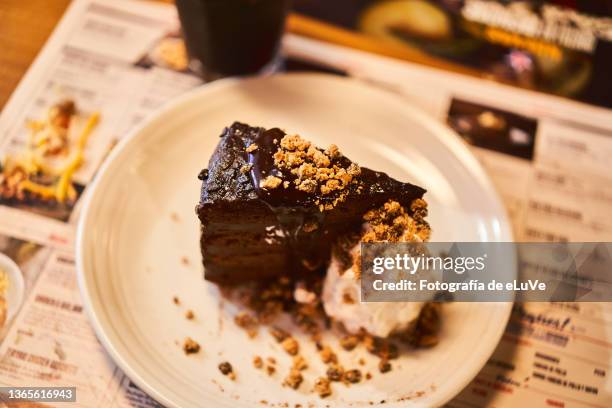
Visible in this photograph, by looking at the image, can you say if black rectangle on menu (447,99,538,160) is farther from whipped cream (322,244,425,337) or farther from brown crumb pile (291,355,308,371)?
brown crumb pile (291,355,308,371)

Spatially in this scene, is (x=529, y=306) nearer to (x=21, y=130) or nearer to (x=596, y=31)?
(x=596, y=31)

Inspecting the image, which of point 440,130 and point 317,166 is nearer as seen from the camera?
point 317,166

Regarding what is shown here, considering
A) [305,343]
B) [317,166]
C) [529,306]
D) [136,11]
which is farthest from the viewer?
[136,11]

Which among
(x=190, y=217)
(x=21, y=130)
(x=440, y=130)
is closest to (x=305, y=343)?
(x=190, y=217)

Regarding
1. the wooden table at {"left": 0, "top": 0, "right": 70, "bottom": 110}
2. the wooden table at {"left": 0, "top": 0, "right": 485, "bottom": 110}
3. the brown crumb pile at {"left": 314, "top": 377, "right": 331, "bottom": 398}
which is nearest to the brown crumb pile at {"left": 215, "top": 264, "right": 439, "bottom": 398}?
the brown crumb pile at {"left": 314, "top": 377, "right": 331, "bottom": 398}

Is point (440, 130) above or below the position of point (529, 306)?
above

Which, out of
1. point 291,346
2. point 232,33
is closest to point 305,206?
point 291,346

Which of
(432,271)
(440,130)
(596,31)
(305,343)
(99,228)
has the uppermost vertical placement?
(596,31)

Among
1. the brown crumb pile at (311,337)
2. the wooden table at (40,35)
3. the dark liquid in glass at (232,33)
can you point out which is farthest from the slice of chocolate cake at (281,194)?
the wooden table at (40,35)
